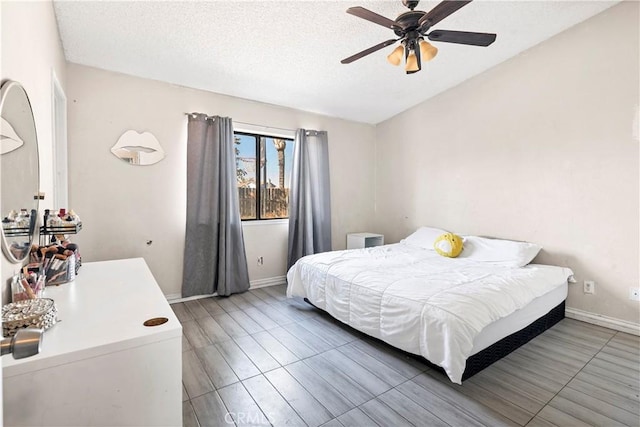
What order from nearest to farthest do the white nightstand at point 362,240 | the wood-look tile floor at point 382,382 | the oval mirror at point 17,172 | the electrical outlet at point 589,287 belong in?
the oval mirror at point 17,172 → the wood-look tile floor at point 382,382 → the electrical outlet at point 589,287 → the white nightstand at point 362,240

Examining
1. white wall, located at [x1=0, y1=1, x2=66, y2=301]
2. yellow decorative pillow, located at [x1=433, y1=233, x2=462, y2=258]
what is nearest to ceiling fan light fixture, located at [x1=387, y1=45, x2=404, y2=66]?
yellow decorative pillow, located at [x1=433, y1=233, x2=462, y2=258]

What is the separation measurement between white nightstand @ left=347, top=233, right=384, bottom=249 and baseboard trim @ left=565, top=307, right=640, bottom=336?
2372mm

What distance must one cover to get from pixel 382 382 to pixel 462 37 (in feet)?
7.86

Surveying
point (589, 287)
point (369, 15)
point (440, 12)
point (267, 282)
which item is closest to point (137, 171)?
point (267, 282)

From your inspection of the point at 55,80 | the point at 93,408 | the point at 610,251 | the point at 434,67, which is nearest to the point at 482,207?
the point at 610,251

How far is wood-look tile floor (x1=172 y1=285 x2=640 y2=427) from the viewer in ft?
5.39

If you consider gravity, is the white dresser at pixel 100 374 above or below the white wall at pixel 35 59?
below

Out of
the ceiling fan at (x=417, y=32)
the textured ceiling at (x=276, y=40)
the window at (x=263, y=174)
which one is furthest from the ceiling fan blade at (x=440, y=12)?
the window at (x=263, y=174)

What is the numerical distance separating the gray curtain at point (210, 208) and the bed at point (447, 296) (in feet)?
3.07

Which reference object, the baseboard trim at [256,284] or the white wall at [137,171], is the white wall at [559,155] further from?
the white wall at [137,171]

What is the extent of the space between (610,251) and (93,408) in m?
3.79

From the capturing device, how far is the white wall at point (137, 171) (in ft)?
9.53

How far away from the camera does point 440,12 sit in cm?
188

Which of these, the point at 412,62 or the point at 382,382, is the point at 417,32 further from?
the point at 382,382
